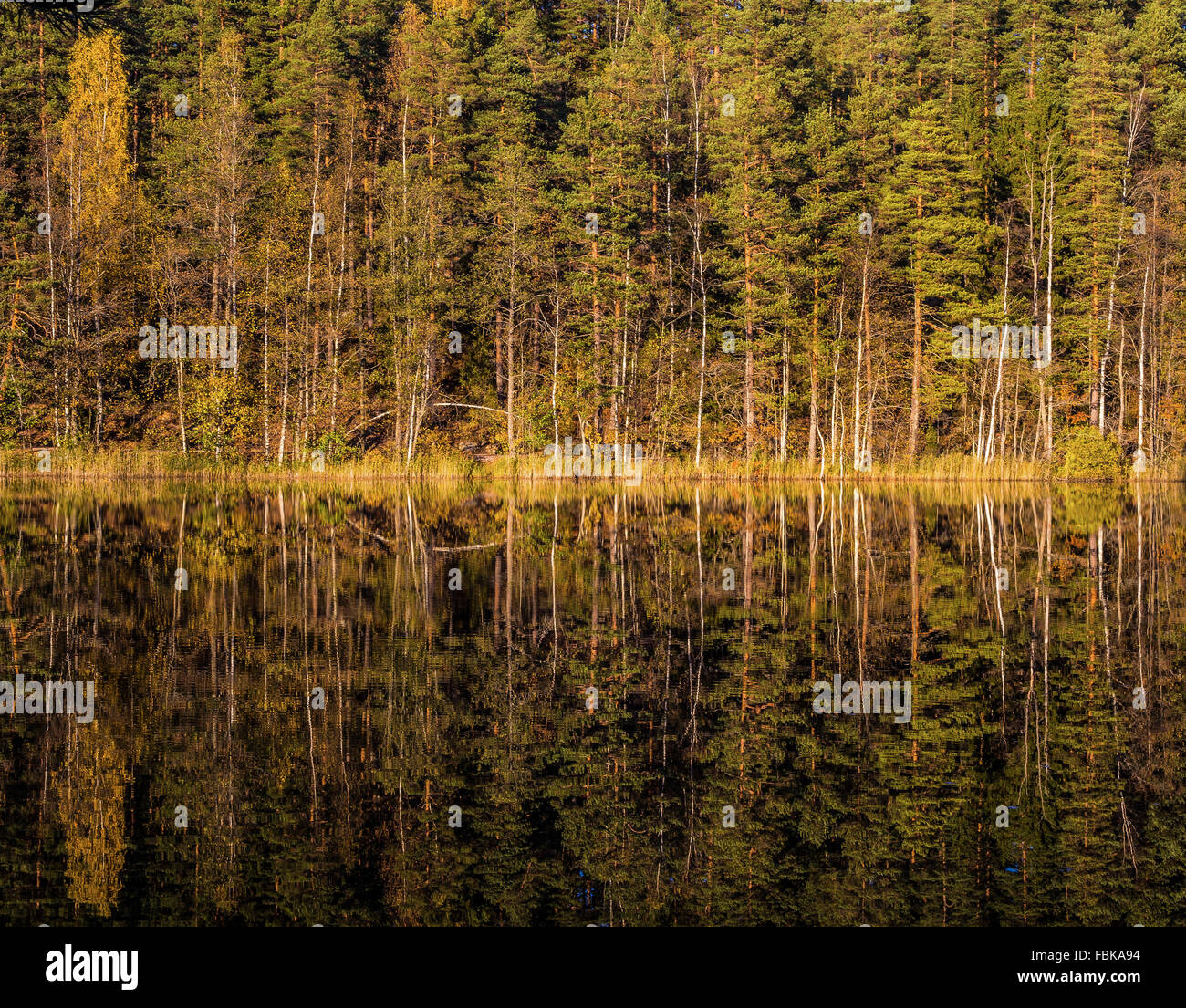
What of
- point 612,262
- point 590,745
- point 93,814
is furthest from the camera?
point 612,262

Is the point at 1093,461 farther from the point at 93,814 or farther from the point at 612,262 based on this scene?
the point at 93,814

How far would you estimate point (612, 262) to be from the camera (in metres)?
50.4

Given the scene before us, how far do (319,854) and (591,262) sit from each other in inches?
1802

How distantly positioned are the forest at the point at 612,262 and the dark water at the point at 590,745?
31.2 m

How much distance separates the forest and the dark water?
102ft

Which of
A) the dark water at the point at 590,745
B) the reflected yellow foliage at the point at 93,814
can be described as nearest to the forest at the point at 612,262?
the dark water at the point at 590,745

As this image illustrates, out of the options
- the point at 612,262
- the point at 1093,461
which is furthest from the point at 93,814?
the point at 1093,461

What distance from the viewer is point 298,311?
2031 inches

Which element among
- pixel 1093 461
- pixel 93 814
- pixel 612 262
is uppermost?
pixel 612 262

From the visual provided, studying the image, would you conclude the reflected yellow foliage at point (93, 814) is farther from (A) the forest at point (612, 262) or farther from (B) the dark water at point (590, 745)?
(A) the forest at point (612, 262)

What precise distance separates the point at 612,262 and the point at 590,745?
42338 mm

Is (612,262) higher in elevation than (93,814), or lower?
higher
